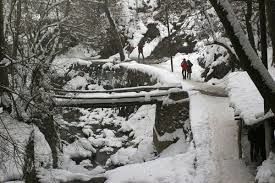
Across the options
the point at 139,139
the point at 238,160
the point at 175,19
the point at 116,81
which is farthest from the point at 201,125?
the point at 175,19

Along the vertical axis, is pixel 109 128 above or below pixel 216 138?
below

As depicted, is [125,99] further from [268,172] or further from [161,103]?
[268,172]

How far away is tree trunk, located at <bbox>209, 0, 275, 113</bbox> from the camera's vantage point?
27.3 feet

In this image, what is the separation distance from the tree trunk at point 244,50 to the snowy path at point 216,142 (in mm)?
3971

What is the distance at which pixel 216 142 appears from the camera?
50.0ft

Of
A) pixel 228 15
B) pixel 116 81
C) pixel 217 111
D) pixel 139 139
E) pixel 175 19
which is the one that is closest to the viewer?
pixel 228 15

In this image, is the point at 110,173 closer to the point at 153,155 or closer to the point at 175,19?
the point at 153,155

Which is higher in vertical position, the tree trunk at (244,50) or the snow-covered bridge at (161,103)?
the tree trunk at (244,50)

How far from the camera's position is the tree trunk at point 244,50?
833cm

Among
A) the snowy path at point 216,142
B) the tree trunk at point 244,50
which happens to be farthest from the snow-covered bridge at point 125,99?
the tree trunk at point 244,50

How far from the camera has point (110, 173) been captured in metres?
15.1

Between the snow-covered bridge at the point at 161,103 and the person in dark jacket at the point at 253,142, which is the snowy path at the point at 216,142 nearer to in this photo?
the person in dark jacket at the point at 253,142

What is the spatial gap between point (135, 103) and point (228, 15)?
41.8 feet

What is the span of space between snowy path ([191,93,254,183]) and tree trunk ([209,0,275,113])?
3971 millimetres
